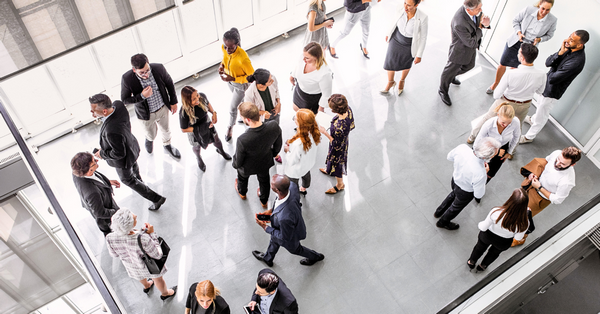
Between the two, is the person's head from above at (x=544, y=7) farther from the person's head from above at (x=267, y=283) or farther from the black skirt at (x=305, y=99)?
the person's head from above at (x=267, y=283)

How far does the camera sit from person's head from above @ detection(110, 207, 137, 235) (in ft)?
12.9

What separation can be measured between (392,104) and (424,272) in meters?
2.77

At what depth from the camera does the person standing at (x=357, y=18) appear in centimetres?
679

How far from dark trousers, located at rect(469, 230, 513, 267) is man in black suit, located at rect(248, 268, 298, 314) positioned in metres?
2.16

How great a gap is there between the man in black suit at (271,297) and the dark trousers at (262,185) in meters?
1.51

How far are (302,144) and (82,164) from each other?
2215mm

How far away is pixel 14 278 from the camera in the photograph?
4.32m

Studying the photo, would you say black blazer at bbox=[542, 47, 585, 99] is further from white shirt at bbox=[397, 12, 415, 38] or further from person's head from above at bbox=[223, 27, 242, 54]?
person's head from above at bbox=[223, 27, 242, 54]

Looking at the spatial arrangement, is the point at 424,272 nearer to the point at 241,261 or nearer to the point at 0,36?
the point at 241,261

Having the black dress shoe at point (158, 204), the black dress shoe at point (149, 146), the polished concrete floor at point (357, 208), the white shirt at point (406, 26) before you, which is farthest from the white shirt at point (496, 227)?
the black dress shoe at point (149, 146)

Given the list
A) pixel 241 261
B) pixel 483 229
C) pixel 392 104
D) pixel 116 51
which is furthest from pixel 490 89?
pixel 116 51

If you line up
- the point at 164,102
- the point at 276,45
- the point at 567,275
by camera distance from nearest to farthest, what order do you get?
the point at 567,275 < the point at 164,102 < the point at 276,45

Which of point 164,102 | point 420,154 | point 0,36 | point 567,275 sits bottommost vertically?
point 567,275

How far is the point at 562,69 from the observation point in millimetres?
5695
